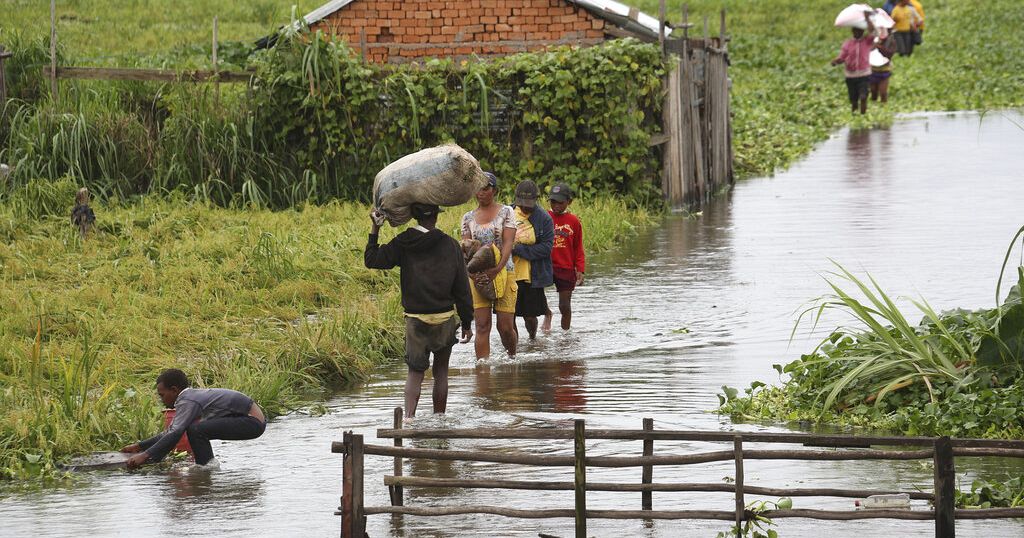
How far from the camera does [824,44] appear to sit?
41500 mm

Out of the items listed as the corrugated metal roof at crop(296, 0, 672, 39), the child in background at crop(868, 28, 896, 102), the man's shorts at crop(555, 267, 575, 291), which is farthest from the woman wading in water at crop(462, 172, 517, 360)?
the child in background at crop(868, 28, 896, 102)

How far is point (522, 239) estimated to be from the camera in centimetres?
1148

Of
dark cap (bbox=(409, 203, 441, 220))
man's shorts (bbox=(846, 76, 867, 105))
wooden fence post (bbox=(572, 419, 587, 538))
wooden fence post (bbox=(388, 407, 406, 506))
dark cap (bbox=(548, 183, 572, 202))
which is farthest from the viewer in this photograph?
man's shorts (bbox=(846, 76, 867, 105))

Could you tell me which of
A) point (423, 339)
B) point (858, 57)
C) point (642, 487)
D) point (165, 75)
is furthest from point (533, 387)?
point (858, 57)

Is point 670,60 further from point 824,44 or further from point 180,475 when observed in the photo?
point 824,44

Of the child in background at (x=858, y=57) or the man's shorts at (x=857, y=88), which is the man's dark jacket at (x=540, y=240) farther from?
the man's shorts at (x=857, y=88)

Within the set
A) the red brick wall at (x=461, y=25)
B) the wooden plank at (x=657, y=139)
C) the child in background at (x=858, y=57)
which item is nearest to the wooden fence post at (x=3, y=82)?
the red brick wall at (x=461, y=25)

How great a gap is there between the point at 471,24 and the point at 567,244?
10.8 metres

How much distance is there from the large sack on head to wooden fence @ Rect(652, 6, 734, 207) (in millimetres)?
9693

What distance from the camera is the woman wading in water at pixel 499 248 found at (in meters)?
10.8

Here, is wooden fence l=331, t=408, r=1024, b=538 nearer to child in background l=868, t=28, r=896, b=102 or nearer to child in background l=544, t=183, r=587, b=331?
child in background l=544, t=183, r=587, b=331

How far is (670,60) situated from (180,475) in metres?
11.4

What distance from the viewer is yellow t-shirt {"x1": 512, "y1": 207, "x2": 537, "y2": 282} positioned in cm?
1148

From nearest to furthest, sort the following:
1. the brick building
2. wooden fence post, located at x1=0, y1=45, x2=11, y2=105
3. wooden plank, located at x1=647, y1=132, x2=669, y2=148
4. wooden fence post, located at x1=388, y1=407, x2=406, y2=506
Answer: wooden fence post, located at x1=388, y1=407, x2=406, y2=506 < wooden plank, located at x1=647, y1=132, x2=669, y2=148 < wooden fence post, located at x1=0, y1=45, x2=11, y2=105 < the brick building
